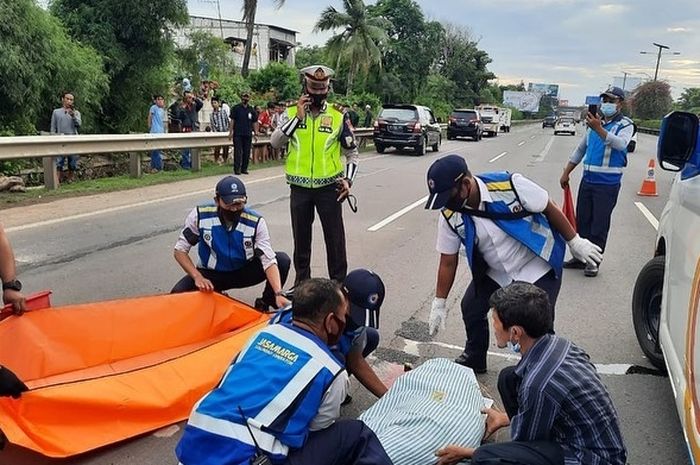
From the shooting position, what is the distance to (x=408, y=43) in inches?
1891

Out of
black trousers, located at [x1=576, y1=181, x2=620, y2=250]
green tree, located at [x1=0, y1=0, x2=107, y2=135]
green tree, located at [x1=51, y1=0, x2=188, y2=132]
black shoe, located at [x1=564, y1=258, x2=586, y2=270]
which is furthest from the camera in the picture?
green tree, located at [x1=51, y1=0, x2=188, y2=132]

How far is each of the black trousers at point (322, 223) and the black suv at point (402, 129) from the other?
55.1 feet

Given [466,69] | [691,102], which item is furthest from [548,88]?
[691,102]

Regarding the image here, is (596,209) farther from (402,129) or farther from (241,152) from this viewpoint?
(402,129)

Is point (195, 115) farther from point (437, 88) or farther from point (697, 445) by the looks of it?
point (437, 88)

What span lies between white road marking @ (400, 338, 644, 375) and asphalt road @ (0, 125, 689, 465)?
0.5 inches

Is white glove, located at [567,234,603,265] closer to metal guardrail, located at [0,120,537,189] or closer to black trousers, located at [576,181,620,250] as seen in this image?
black trousers, located at [576,181,620,250]

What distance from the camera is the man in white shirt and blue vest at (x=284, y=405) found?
219 centimetres

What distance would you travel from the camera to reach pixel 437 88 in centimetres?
5938

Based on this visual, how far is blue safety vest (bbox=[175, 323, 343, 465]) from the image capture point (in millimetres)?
2184

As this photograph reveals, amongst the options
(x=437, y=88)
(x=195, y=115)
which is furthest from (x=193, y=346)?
(x=437, y=88)

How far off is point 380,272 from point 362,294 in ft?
11.8

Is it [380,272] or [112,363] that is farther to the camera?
[380,272]

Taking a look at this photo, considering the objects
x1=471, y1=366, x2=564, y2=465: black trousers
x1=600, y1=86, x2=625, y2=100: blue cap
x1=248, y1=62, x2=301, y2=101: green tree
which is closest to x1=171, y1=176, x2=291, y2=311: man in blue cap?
x1=471, y1=366, x2=564, y2=465: black trousers
